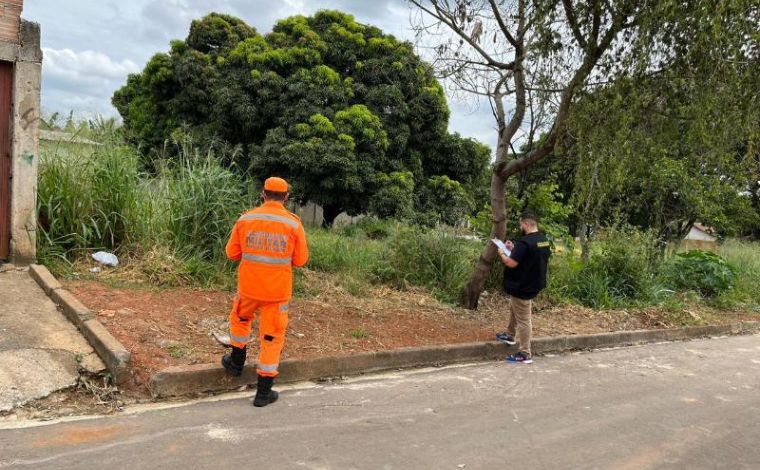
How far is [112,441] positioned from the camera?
3.86 m

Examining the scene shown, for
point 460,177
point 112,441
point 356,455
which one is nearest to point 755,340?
point 356,455

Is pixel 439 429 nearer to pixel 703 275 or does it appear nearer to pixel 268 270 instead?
pixel 268 270

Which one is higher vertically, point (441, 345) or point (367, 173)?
point (367, 173)

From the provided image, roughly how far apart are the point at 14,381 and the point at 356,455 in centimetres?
265

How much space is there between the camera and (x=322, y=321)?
6.99 metres

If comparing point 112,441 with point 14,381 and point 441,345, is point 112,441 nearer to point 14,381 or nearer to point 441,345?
point 14,381

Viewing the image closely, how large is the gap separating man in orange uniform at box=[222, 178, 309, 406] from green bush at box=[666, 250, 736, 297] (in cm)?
1072

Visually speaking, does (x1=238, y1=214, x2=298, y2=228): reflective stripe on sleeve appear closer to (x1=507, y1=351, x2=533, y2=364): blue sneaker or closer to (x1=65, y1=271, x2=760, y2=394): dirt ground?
(x1=65, y1=271, x2=760, y2=394): dirt ground

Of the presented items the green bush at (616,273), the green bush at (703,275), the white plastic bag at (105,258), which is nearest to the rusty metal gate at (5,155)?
the white plastic bag at (105,258)

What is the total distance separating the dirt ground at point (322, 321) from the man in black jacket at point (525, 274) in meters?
0.57

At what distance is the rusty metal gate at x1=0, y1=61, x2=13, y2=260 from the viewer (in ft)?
22.9

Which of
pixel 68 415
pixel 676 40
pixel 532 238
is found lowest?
pixel 68 415

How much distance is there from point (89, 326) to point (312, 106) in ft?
44.6

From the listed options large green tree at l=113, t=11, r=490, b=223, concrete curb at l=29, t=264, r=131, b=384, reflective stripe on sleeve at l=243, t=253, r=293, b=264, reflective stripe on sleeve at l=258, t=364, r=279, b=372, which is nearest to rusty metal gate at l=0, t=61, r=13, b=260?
concrete curb at l=29, t=264, r=131, b=384
